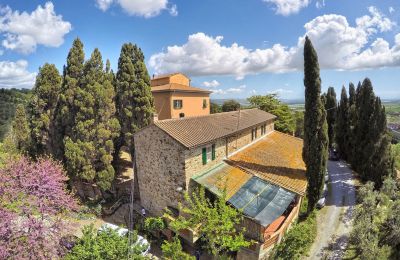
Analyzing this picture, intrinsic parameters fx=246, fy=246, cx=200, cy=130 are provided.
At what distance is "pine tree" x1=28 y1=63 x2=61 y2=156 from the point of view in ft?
92.1

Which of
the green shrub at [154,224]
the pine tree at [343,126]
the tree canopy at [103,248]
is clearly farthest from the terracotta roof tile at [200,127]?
the pine tree at [343,126]

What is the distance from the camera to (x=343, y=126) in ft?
130

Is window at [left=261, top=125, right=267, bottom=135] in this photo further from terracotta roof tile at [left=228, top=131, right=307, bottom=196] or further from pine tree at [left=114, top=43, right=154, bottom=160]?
pine tree at [left=114, top=43, right=154, bottom=160]

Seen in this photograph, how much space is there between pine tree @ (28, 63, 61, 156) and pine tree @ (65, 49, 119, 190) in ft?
14.6

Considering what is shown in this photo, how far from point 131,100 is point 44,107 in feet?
33.5

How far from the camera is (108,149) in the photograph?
1035 inches

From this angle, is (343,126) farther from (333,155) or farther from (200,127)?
(200,127)

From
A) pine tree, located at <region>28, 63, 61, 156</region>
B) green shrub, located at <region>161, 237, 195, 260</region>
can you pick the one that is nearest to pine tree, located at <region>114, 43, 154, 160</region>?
pine tree, located at <region>28, 63, 61, 156</region>

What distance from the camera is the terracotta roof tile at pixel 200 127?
62.9 ft

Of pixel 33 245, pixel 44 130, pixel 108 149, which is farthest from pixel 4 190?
pixel 44 130

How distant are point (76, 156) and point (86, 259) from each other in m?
13.1

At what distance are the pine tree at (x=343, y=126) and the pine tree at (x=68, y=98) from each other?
38.3 meters

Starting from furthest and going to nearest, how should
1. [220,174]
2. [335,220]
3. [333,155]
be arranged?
[333,155] < [335,220] < [220,174]

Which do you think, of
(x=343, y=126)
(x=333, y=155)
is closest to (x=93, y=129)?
(x=343, y=126)
